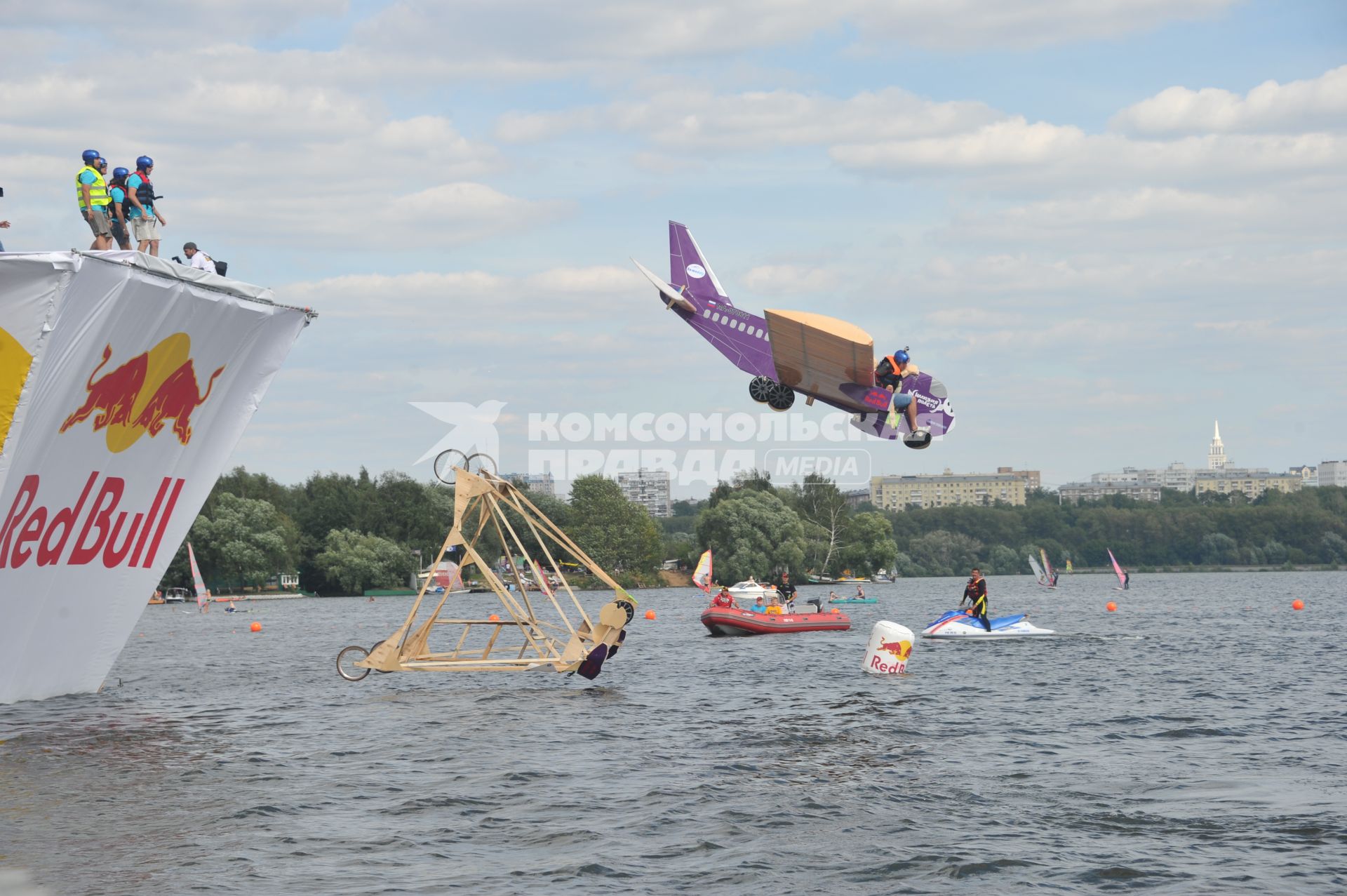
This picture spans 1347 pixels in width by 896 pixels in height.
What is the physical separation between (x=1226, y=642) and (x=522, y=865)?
40.7m

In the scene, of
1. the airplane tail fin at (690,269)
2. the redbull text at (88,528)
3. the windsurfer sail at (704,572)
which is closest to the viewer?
the redbull text at (88,528)

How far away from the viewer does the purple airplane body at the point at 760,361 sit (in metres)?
23.6

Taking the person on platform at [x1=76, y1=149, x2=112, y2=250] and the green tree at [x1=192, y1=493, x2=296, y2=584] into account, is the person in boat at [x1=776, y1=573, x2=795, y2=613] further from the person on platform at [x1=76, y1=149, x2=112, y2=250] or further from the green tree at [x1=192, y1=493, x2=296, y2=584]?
the green tree at [x1=192, y1=493, x2=296, y2=584]

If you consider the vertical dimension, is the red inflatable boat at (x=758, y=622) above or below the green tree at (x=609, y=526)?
below

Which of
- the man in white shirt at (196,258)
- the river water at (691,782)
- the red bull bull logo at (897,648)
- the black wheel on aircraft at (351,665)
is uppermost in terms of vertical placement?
the man in white shirt at (196,258)

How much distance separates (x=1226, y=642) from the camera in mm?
49062

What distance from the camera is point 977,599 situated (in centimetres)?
Answer: 4212

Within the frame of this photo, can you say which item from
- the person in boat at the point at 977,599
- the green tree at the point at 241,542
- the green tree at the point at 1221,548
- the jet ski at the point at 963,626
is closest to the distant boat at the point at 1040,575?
the green tree at the point at 1221,548

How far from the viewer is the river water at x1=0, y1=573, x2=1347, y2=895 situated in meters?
14.1

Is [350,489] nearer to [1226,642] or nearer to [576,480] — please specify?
[576,480]

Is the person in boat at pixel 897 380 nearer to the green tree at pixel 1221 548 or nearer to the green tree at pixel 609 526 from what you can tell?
the green tree at pixel 609 526

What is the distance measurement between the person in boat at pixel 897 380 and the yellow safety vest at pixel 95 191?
12.6m

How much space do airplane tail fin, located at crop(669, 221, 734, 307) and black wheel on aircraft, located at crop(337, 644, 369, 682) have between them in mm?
10071

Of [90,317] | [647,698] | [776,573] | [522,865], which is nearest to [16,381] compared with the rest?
[90,317]
